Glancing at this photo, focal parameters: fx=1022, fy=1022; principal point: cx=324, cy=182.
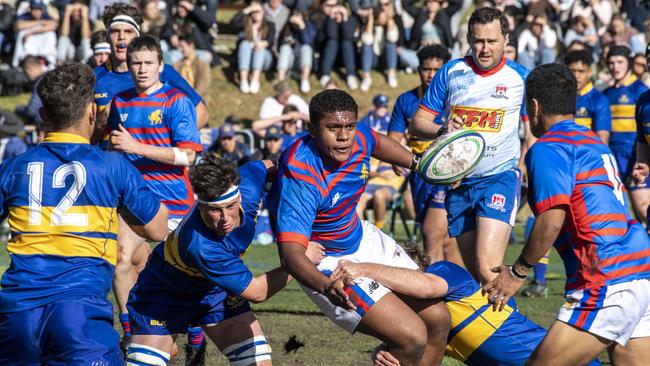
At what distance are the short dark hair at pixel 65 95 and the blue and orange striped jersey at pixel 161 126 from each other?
2.39 meters

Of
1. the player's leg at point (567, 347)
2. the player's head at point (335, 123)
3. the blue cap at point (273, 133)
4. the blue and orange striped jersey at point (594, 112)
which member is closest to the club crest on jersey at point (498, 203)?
the player's head at point (335, 123)

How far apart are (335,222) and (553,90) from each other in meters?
1.50

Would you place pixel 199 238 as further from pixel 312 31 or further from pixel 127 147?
pixel 312 31

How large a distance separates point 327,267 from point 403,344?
665 millimetres

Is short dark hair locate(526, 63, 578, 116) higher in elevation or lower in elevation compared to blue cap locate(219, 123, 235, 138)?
higher

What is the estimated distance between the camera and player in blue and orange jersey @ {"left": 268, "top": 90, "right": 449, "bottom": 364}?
5.49 metres

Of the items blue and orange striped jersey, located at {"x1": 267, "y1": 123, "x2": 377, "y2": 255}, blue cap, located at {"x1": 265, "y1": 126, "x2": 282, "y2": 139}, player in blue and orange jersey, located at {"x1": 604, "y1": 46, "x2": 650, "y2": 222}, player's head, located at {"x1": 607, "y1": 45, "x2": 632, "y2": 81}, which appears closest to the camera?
blue and orange striped jersey, located at {"x1": 267, "y1": 123, "x2": 377, "y2": 255}

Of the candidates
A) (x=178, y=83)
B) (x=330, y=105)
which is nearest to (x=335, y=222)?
(x=330, y=105)

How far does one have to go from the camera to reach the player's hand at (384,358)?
565 centimetres

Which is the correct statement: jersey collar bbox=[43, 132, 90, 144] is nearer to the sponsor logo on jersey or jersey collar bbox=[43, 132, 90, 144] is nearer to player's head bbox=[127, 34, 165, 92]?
player's head bbox=[127, 34, 165, 92]

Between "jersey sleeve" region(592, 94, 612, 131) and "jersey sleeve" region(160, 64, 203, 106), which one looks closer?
"jersey sleeve" region(160, 64, 203, 106)

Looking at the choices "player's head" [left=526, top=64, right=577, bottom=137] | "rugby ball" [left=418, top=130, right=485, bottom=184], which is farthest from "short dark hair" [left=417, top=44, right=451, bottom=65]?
"player's head" [left=526, top=64, right=577, bottom=137]

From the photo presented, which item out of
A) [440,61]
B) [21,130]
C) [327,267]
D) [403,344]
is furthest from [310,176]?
[21,130]

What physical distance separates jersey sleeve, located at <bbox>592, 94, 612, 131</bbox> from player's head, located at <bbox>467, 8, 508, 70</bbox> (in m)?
3.73
